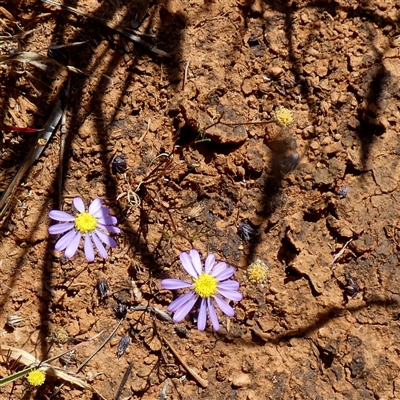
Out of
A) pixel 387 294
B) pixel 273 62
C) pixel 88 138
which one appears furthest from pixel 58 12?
pixel 387 294

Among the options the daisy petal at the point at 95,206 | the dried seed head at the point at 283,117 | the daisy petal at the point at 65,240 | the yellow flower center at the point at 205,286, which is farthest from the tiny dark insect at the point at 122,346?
the dried seed head at the point at 283,117

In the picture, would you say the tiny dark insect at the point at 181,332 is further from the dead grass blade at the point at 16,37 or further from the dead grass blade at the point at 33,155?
the dead grass blade at the point at 16,37

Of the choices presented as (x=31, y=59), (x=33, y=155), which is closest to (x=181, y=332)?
(x=33, y=155)

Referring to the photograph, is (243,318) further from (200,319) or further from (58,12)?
(58,12)

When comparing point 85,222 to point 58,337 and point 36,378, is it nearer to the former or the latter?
point 58,337

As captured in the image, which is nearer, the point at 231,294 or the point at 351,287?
the point at 231,294
